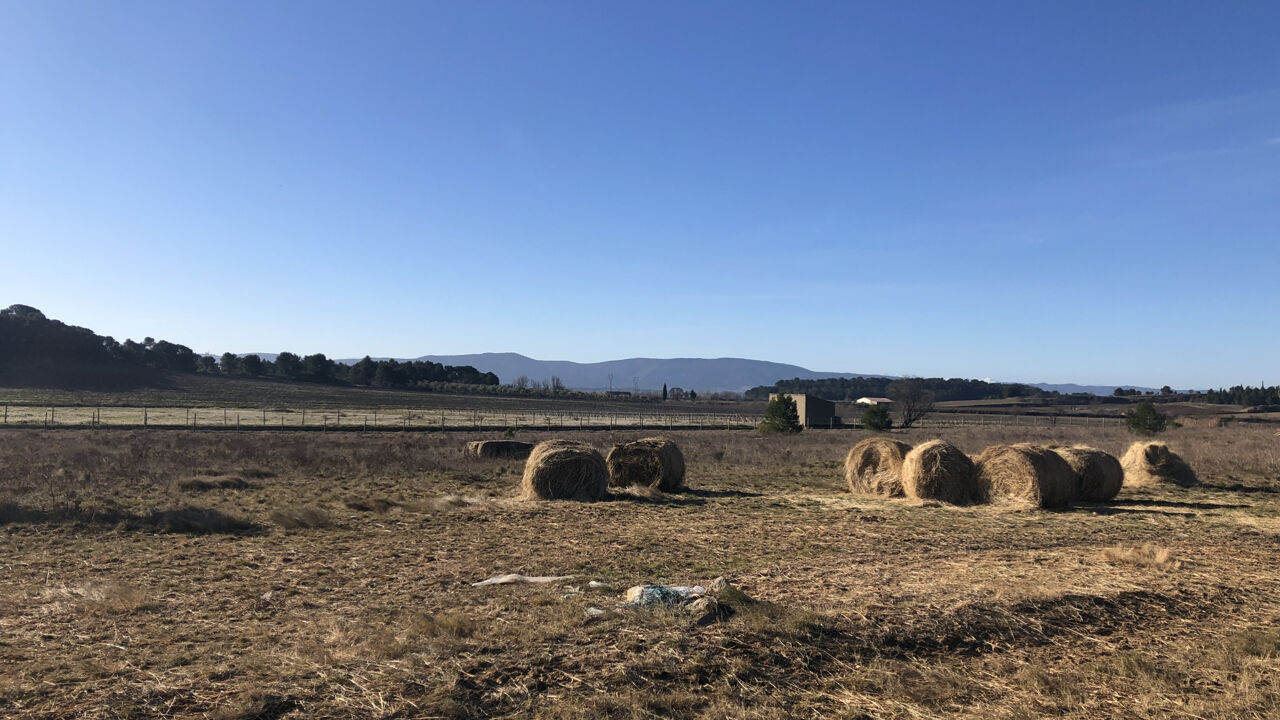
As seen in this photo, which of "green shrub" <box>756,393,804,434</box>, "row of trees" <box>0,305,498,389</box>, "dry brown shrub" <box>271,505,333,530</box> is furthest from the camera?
"row of trees" <box>0,305,498,389</box>

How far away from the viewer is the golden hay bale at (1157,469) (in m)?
20.5

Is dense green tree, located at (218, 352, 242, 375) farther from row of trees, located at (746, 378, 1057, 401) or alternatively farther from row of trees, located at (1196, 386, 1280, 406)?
row of trees, located at (1196, 386, 1280, 406)

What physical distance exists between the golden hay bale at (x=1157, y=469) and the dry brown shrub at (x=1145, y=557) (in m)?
11.8

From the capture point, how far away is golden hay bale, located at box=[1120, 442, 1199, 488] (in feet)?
67.1

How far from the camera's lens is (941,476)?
17078mm

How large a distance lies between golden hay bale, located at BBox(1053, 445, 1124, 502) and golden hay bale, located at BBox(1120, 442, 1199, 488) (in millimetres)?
3837

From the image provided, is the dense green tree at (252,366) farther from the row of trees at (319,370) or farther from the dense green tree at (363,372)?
the dense green tree at (363,372)

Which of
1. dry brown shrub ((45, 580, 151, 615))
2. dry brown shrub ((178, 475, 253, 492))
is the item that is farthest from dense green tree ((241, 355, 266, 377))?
dry brown shrub ((45, 580, 151, 615))

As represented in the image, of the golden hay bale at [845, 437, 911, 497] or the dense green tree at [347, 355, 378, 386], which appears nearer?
the golden hay bale at [845, 437, 911, 497]

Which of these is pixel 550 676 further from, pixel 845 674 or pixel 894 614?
pixel 894 614

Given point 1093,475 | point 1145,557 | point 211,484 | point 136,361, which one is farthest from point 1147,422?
point 136,361

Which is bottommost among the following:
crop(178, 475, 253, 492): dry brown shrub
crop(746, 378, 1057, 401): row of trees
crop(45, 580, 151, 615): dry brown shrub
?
crop(178, 475, 253, 492): dry brown shrub

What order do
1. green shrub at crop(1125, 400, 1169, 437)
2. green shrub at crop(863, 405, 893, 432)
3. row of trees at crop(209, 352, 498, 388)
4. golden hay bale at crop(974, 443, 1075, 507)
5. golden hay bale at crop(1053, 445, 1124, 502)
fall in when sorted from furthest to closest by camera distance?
row of trees at crop(209, 352, 498, 388) → green shrub at crop(863, 405, 893, 432) → green shrub at crop(1125, 400, 1169, 437) → golden hay bale at crop(1053, 445, 1124, 502) → golden hay bale at crop(974, 443, 1075, 507)

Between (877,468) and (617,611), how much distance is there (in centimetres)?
1357
